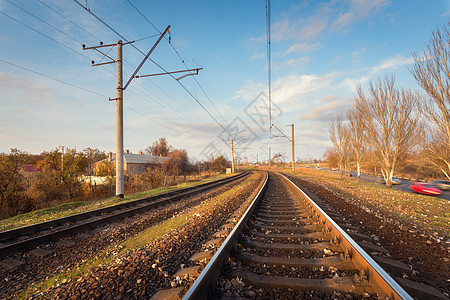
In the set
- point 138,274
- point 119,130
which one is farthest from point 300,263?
point 119,130

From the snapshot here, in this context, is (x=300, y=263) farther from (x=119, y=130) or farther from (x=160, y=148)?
(x=160, y=148)

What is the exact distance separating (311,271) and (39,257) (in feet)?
16.9

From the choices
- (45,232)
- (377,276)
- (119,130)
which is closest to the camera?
(377,276)

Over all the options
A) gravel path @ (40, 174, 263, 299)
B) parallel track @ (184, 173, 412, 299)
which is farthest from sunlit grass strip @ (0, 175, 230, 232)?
parallel track @ (184, 173, 412, 299)

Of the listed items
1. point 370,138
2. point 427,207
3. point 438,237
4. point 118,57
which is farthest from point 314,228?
point 370,138

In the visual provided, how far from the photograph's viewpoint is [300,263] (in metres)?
3.06

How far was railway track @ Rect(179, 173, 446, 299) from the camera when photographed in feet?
7.78

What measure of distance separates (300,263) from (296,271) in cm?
20

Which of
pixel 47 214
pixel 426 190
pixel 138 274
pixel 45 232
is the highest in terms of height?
pixel 138 274

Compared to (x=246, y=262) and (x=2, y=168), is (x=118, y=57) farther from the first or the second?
(x=246, y=262)

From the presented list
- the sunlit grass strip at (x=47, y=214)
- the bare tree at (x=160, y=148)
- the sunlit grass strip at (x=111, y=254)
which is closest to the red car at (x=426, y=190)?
the sunlit grass strip at (x=111, y=254)

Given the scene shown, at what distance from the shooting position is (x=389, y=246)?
4059 millimetres

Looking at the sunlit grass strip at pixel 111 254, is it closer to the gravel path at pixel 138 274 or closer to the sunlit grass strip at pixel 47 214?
the gravel path at pixel 138 274

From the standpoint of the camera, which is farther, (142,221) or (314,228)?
(142,221)
